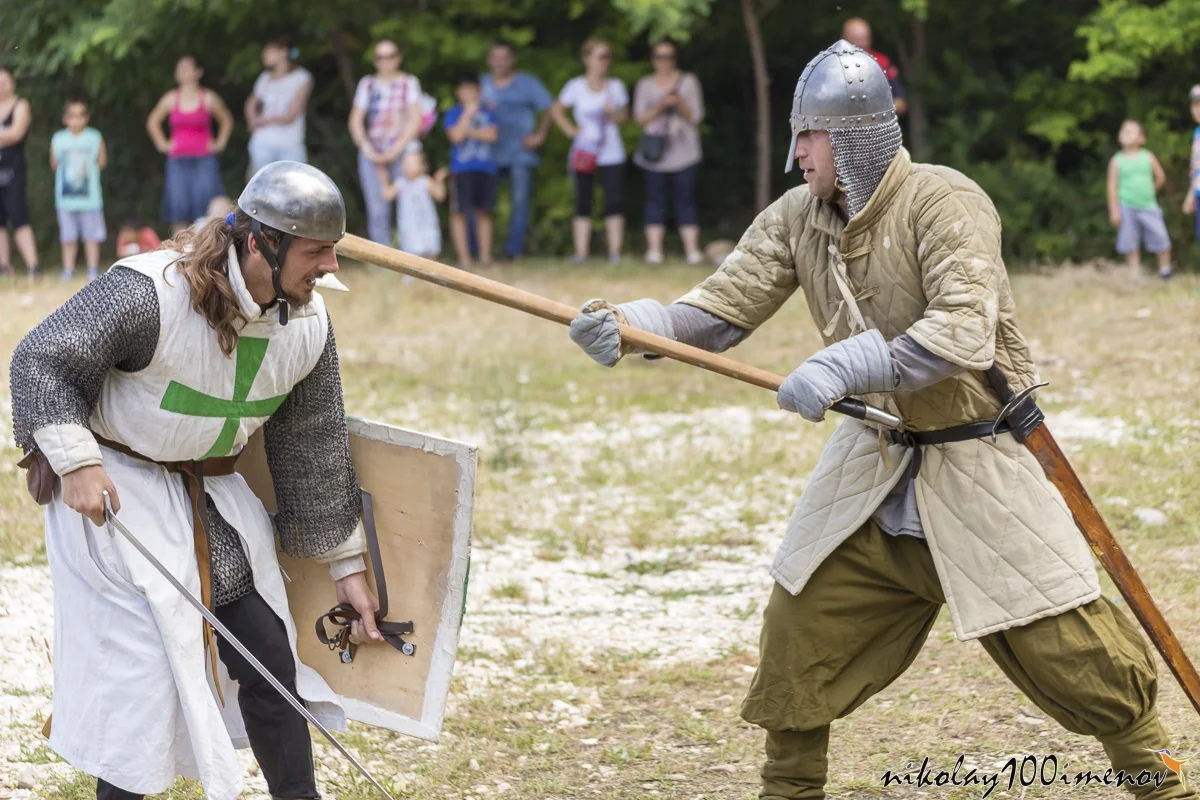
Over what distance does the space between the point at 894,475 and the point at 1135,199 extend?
30.4 ft

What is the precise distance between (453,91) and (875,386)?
12302 mm

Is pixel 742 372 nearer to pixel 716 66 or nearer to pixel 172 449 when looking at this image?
pixel 172 449

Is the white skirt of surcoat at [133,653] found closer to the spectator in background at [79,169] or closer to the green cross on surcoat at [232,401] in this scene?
the green cross on surcoat at [232,401]

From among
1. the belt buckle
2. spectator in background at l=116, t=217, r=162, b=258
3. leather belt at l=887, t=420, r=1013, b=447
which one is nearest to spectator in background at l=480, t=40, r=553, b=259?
spectator in background at l=116, t=217, r=162, b=258

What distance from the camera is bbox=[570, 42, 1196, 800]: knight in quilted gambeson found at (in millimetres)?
3400

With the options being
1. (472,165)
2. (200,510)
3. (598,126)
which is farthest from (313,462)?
(598,126)

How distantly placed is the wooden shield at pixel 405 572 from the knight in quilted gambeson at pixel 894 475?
0.47 m

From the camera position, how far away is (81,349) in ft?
10.3

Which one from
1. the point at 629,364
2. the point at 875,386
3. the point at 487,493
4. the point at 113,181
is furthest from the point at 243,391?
the point at 113,181

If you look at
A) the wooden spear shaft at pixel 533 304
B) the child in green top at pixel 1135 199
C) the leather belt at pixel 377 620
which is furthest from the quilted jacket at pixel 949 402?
the child in green top at pixel 1135 199

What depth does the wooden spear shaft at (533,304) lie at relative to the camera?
3.51 metres

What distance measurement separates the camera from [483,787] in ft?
14.5

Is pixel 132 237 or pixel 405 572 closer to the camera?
pixel 405 572

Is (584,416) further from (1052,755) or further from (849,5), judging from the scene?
(849,5)
